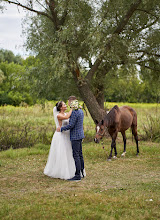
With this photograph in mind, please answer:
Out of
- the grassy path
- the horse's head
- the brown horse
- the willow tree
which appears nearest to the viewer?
the grassy path

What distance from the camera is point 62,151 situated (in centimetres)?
706

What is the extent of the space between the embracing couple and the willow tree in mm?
5497

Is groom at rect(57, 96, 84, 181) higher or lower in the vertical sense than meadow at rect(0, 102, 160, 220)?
higher

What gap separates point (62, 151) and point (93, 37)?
6.33 m

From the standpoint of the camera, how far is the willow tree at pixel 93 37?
12562mm

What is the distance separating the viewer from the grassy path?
4707 mm

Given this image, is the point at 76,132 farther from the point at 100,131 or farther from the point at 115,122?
the point at 115,122

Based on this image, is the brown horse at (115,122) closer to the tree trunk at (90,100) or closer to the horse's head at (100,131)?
the horse's head at (100,131)

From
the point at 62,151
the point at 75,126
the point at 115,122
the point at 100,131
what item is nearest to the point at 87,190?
the point at 62,151

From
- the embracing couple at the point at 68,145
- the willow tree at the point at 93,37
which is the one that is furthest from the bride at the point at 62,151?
the willow tree at the point at 93,37

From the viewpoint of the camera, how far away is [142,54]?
1511cm

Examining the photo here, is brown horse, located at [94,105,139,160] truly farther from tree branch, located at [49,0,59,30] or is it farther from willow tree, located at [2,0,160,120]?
tree branch, located at [49,0,59,30]

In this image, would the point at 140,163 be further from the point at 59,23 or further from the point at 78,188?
the point at 59,23

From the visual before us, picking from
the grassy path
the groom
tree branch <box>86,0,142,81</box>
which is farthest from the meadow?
tree branch <box>86,0,142,81</box>
